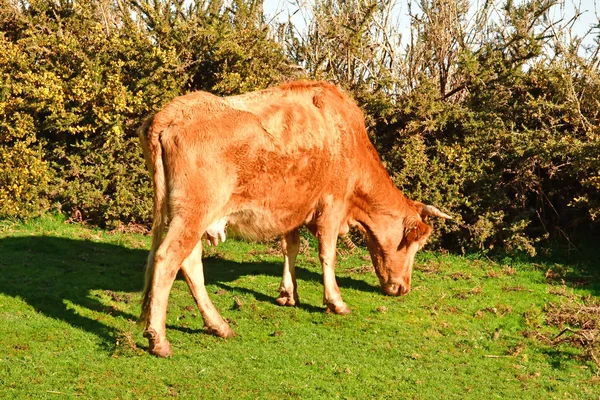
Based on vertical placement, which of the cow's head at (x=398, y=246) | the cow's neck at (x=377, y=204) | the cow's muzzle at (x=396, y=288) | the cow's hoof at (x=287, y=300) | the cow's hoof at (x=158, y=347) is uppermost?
the cow's neck at (x=377, y=204)

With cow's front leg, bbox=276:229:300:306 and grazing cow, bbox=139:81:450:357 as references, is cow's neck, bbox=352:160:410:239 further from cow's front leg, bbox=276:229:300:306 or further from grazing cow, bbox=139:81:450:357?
cow's front leg, bbox=276:229:300:306

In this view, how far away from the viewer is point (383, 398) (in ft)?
21.5

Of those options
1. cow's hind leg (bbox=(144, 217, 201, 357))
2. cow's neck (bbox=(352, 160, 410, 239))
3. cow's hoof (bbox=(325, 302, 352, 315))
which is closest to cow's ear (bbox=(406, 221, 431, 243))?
cow's neck (bbox=(352, 160, 410, 239))

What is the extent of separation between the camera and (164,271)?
7074 millimetres

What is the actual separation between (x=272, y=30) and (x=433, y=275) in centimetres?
745

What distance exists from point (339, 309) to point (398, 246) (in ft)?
4.22

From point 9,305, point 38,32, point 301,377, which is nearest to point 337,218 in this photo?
point 301,377

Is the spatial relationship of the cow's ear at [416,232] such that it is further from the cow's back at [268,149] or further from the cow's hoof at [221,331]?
the cow's hoof at [221,331]

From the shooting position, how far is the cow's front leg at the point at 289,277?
9.28m

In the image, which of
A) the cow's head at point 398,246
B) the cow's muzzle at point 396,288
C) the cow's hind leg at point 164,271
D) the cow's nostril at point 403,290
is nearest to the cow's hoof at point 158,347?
the cow's hind leg at point 164,271

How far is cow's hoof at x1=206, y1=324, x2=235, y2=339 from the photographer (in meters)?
7.92

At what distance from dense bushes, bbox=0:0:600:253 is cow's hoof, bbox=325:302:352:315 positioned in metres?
4.02

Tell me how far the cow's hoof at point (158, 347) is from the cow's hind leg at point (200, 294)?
2.56 ft

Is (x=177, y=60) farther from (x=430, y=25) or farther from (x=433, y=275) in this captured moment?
(x=433, y=275)
